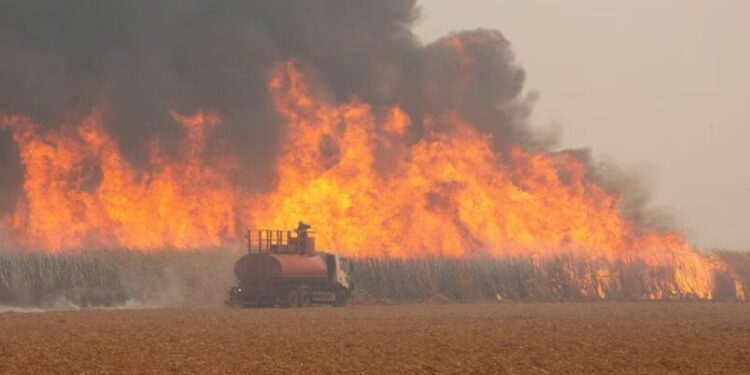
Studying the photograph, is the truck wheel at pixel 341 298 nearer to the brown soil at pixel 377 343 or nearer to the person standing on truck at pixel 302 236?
the person standing on truck at pixel 302 236

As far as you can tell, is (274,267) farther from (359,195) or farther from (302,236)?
(359,195)

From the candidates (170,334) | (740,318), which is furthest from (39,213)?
(740,318)

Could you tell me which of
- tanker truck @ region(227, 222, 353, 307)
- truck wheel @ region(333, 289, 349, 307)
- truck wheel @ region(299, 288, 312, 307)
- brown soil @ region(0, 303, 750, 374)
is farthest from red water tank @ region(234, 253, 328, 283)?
brown soil @ region(0, 303, 750, 374)

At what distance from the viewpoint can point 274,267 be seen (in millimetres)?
61969

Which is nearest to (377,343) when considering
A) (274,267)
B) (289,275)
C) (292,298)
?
(274,267)

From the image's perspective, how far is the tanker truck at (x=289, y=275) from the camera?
62031mm

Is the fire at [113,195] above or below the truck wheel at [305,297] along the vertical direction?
above

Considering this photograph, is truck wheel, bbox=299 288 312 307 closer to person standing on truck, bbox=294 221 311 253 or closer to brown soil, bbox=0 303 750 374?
person standing on truck, bbox=294 221 311 253

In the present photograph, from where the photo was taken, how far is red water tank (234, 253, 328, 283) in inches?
2440

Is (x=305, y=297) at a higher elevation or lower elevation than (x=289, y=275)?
lower

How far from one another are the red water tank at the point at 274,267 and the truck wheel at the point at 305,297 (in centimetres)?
83

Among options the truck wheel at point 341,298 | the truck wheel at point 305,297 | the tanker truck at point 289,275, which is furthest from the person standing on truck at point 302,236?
the truck wheel at point 341,298

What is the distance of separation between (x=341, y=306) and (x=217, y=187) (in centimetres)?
1476

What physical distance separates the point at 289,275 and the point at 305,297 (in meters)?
1.74
